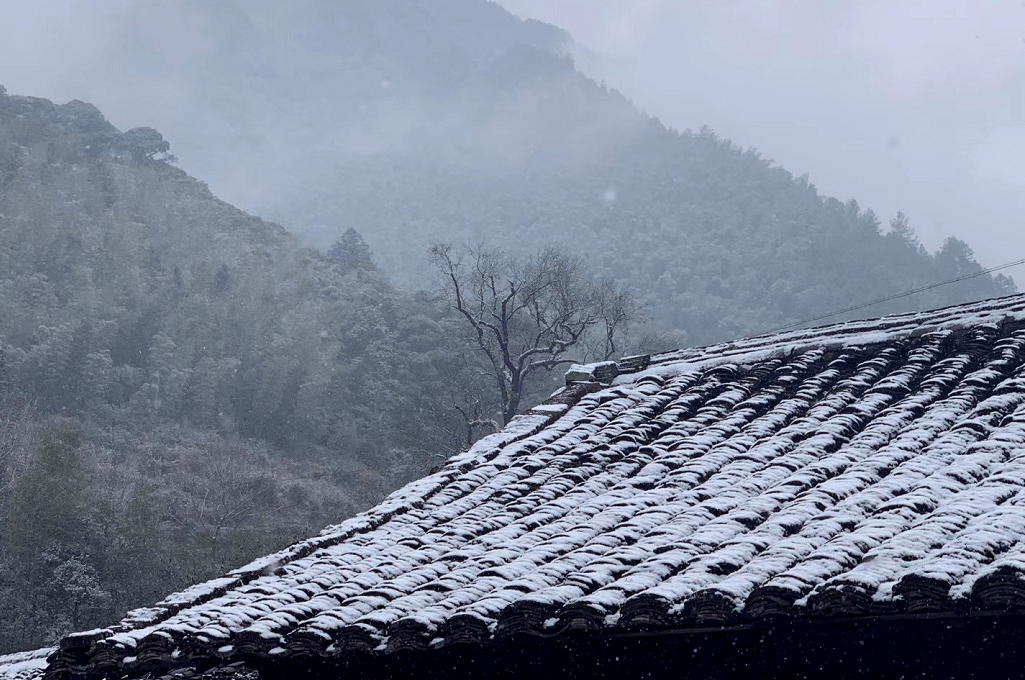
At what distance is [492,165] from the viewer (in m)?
98.2

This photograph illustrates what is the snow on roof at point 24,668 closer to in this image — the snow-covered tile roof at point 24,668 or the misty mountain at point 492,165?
the snow-covered tile roof at point 24,668

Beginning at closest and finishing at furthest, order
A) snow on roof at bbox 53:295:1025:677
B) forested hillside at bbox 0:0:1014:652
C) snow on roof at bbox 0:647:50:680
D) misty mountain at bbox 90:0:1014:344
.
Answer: snow on roof at bbox 53:295:1025:677
snow on roof at bbox 0:647:50:680
forested hillside at bbox 0:0:1014:652
misty mountain at bbox 90:0:1014:344

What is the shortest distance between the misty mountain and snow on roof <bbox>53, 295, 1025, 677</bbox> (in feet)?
146

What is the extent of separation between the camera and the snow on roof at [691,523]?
343cm

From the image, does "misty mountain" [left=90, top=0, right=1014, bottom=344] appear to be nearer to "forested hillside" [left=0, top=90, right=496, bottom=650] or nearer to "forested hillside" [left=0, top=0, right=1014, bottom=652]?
"forested hillside" [left=0, top=0, right=1014, bottom=652]

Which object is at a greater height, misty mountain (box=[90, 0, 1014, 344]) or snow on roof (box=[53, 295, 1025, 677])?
misty mountain (box=[90, 0, 1014, 344])

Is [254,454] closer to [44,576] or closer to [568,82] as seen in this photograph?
[44,576]

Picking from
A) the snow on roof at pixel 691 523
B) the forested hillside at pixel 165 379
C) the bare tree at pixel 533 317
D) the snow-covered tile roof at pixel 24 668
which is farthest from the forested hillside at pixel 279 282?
the snow on roof at pixel 691 523

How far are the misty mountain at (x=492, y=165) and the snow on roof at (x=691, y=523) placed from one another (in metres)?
44.6

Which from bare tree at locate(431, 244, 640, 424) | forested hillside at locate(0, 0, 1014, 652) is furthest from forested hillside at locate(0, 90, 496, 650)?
bare tree at locate(431, 244, 640, 424)

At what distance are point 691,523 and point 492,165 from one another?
95.5 metres

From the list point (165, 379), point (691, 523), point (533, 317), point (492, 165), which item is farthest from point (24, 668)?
point (492, 165)

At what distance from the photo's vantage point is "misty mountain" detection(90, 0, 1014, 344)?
61312 millimetres

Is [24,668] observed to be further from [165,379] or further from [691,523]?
[165,379]
